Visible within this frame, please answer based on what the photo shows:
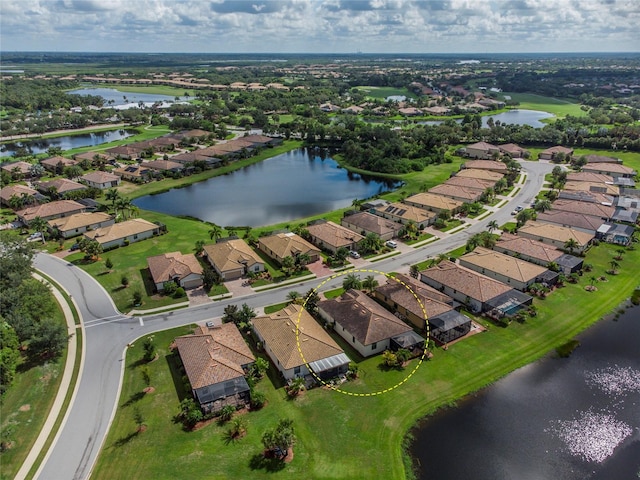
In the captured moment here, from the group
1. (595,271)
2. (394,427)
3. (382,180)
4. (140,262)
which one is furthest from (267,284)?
(382,180)

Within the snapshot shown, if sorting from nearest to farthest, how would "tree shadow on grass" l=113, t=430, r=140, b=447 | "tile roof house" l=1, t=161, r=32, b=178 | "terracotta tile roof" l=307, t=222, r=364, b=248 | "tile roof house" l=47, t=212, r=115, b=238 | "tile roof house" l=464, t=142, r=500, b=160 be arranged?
"tree shadow on grass" l=113, t=430, r=140, b=447 → "terracotta tile roof" l=307, t=222, r=364, b=248 → "tile roof house" l=47, t=212, r=115, b=238 → "tile roof house" l=1, t=161, r=32, b=178 → "tile roof house" l=464, t=142, r=500, b=160

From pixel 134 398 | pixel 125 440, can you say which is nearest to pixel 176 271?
pixel 134 398

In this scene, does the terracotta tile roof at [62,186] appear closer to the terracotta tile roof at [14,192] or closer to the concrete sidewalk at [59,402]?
the terracotta tile roof at [14,192]

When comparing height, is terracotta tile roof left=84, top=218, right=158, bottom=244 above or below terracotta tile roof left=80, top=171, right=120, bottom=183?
below

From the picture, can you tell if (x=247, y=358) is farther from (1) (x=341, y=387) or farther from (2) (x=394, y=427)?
(2) (x=394, y=427)

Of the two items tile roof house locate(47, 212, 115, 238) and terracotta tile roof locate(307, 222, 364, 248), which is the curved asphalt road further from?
tile roof house locate(47, 212, 115, 238)

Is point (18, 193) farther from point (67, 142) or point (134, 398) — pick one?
Answer: point (67, 142)

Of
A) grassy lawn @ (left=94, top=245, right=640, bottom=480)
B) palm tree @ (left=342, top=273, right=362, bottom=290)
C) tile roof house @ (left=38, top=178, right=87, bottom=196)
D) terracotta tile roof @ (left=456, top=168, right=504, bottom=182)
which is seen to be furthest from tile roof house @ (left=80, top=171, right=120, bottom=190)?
terracotta tile roof @ (left=456, top=168, right=504, bottom=182)
